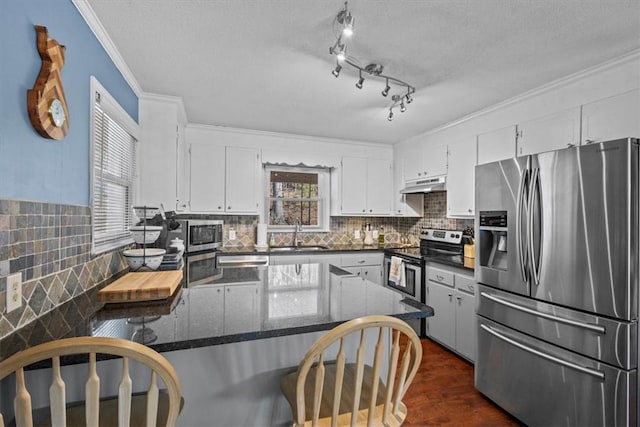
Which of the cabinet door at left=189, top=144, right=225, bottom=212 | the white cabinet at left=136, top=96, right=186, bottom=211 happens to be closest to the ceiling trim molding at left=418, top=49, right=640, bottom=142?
the cabinet door at left=189, top=144, right=225, bottom=212

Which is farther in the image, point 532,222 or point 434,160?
point 434,160

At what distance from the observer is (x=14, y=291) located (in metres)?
1.04

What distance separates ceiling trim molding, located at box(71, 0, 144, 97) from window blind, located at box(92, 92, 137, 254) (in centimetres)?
33

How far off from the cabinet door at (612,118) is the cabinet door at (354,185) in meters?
2.49

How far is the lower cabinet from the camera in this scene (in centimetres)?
278

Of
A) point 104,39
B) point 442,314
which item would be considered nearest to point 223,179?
point 104,39

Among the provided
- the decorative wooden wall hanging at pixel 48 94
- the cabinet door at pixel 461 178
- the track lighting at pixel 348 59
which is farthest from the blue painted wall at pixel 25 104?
the cabinet door at pixel 461 178

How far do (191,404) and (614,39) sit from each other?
2.85m

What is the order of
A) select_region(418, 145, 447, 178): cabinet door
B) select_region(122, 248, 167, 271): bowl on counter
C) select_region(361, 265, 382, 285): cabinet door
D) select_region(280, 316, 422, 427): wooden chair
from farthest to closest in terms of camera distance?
select_region(361, 265, 382, 285): cabinet door
select_region(418, 145, 447, 178): cabinet door
select_region(122, 248, 167, 271): bowl on counter
select_region(280, 316, 422, 427): wooden chair

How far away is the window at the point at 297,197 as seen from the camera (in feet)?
13.9

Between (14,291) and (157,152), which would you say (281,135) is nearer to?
(157,152)

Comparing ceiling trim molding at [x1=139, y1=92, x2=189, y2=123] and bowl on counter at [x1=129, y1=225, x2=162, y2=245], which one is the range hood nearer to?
ceiling trim molding at [x1=139, y1=92, x2=189, y2=123]

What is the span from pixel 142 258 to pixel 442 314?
2.70 metres

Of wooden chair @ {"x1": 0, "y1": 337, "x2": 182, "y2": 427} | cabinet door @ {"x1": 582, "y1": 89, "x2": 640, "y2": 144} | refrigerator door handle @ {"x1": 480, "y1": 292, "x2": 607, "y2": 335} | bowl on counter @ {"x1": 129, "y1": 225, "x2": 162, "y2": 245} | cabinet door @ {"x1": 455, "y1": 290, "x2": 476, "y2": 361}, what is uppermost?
cabinet door @ {"x1": 582, "y1": 89, "x2": 640, "y2": 144}
